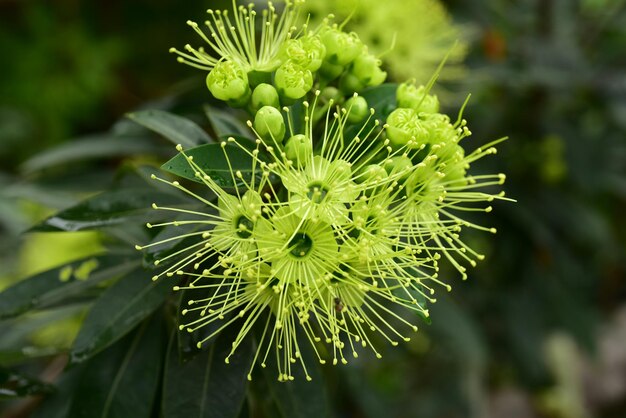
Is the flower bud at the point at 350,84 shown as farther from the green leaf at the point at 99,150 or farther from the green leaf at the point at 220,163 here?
the green leaf at the point at 99,150

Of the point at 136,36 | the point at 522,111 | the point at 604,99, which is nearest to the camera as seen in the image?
the point at 604,99

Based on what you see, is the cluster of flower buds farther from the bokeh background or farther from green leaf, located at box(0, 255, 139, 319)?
the bokeh background

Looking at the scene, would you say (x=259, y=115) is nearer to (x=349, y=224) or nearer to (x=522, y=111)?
(x=349, y=224)

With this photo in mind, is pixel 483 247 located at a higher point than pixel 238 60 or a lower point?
higher

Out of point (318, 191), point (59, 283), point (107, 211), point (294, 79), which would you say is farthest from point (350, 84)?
point (59, 283)

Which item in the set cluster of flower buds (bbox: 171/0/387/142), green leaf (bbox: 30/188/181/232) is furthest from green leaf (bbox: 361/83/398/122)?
green leaf (bbox: 30/188/181/232)

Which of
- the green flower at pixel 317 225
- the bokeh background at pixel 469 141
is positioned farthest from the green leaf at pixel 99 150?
the green flower at pixel 317 225

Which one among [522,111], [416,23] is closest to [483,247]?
[522,111]
